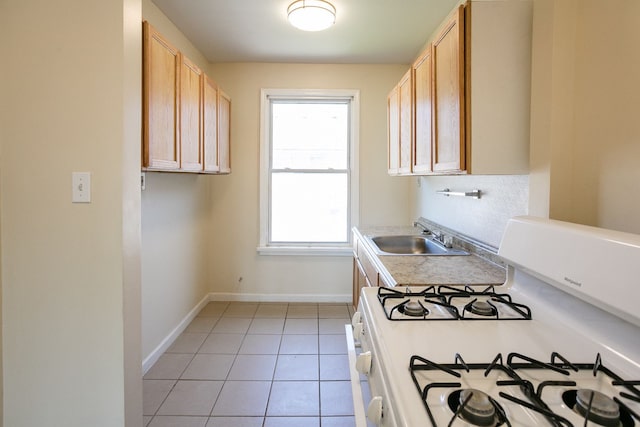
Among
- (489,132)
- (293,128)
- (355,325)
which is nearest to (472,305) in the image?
(355,325)

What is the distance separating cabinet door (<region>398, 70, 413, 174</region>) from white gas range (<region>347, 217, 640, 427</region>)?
4.30ft

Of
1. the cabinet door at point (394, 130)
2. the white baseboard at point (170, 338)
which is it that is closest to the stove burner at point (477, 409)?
the cabinet door at point (394, 130)

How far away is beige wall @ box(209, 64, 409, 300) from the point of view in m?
3.88

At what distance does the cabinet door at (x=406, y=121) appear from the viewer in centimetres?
247

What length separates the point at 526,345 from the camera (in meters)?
0.99

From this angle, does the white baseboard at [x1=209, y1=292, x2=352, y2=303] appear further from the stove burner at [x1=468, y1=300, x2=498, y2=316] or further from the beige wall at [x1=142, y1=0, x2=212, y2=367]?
the stove burner at [x1=468, y1=300, x2=498, y2=316]

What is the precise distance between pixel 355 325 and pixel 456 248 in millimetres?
1302

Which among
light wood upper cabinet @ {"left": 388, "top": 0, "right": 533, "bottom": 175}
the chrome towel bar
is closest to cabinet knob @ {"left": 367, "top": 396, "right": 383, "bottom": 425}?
light wood upper cabinet @ {"left": 388, "top": 0, "right": 533, "bottom": 175}

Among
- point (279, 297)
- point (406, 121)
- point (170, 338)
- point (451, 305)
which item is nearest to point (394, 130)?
point (406, 121)

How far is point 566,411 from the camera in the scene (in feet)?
2.30

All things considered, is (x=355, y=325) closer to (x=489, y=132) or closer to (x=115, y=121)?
(x=489, y=132)

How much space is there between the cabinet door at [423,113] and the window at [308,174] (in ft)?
5.23

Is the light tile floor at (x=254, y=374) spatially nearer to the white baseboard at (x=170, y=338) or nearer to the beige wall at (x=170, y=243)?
the white baseboard at (x=170, y=338)

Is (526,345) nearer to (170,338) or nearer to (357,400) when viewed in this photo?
(357,400)
